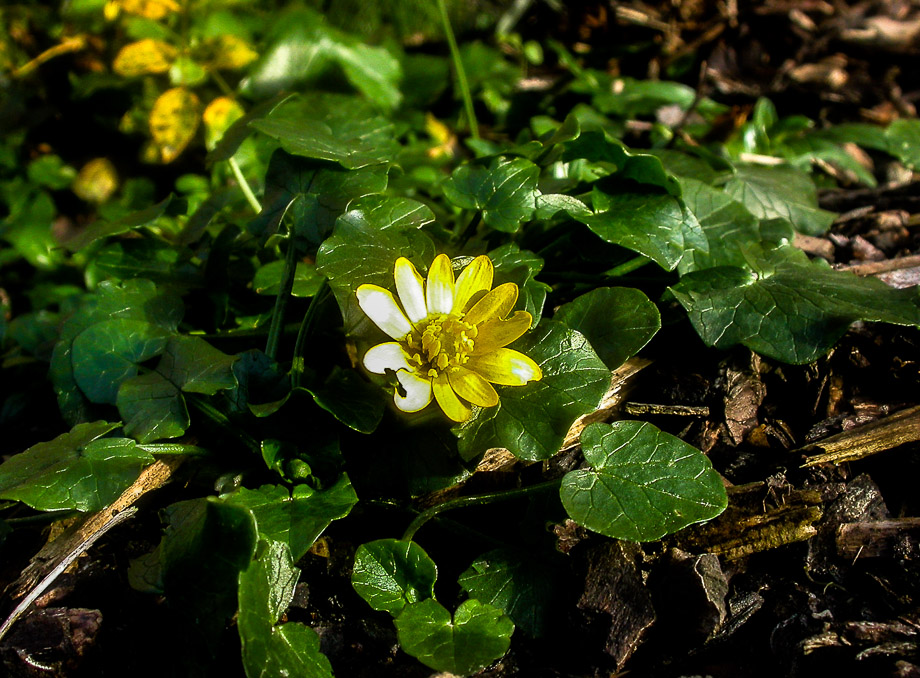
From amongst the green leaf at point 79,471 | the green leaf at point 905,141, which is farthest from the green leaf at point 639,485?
the green leaf at point 905,141

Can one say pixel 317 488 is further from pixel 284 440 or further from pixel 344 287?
pixel 344 287

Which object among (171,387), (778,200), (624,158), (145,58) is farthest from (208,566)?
(145,58)

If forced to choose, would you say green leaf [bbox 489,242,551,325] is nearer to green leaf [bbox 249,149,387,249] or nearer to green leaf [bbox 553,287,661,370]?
green leaf [bbox 553,287,661,370]

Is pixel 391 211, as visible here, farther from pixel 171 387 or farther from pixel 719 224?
pixel 719 224

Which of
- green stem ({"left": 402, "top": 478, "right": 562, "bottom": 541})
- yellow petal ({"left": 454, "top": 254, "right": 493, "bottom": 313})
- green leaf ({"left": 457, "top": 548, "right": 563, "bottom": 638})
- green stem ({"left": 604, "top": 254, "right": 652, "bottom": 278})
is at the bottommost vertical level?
green leaf ({"left": 457, "top": 548, "right": 563, "bottom": 638})

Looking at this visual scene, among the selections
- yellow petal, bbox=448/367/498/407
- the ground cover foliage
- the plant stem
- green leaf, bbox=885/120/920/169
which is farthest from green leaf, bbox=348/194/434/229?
green leaf, bbox=885/120/920/169

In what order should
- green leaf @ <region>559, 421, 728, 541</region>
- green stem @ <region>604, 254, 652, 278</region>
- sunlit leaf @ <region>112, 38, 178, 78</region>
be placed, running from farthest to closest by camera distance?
1. sunlit leaf @ <region>112, 38, 178, 78</region>
2. green stem @ <region>604, 254, 652, 278</region>
3. green leaf @ <region>559, 421, 728, 541</region>
